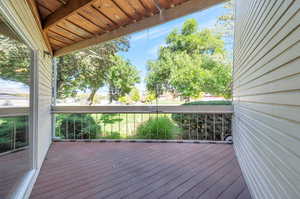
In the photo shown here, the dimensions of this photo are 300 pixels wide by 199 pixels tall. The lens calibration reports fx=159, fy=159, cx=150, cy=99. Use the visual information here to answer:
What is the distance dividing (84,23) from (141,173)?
246 centimetres

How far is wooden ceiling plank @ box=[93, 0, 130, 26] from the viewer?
79.2 inches

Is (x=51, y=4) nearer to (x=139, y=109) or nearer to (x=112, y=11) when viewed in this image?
(x=112, y=11)

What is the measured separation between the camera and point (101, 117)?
5180mm

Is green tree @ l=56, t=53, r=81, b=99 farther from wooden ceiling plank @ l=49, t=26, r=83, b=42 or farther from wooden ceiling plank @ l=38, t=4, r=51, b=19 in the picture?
wooden ceiling plank @ l=38, t=4, r=51, b=19

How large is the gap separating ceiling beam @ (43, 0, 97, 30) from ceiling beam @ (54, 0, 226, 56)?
767 mm

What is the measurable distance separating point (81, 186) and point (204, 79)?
526 cm

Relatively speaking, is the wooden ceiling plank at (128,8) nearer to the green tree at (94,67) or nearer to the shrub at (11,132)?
the shrub at (11,132)

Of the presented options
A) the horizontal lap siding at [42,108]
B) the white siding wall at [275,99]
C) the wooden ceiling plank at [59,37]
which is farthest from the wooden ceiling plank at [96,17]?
the white siding wall at [275,99]

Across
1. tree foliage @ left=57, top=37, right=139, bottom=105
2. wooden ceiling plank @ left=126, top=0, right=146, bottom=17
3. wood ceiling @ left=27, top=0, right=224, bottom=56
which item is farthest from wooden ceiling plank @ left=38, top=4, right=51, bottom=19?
tree foliage @ left=57, top=37, right=139, bottom=105

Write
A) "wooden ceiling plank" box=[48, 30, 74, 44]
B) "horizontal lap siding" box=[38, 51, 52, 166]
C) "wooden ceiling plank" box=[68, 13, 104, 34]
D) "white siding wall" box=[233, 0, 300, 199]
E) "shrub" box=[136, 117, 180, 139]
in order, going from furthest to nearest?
1. "shrub" box=[136, 117, 180, 139]
2. "wooden ceiling plank" box=[48, 30, 74, 44]
3. "horizontal lap siding" box=[38, 51, 52, 166]
4. "wooden ceiling plank" box=[68, 13, 104, 34]
5. "white siding wall" box=[233, 0, 300, 199]

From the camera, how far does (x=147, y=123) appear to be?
4309 mm

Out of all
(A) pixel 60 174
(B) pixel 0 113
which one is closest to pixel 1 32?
(B) pixel 0 113

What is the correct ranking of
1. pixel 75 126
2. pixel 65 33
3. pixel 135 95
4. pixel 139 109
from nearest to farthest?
pixel 65 33 → pixel 139 109 → pixel 75 126 → pixel 135 95

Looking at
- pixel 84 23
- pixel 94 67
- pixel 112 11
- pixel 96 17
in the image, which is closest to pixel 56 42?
pixel 84 23
